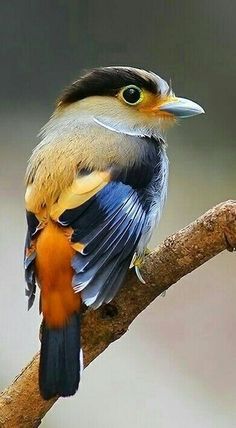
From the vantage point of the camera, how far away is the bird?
104cm

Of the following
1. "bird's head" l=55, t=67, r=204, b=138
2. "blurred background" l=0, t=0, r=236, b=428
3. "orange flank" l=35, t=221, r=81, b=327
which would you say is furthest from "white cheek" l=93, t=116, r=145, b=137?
"blurred background" l=0, t=0, r=236, b=428

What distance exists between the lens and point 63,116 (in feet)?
4.25

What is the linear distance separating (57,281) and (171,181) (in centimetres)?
170

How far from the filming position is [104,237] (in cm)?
108

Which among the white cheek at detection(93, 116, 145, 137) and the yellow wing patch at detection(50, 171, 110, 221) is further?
the white cheek at detection(93, 116, 145, 137)

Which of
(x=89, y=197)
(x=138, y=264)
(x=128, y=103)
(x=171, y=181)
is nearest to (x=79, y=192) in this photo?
(x=89, y=197)

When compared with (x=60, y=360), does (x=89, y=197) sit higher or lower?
higher

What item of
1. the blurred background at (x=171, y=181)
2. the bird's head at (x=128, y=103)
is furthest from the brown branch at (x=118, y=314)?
the blurred background at (x=171, y=181)

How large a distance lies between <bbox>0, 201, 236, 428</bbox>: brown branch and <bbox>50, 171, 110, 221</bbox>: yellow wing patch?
0.11 m

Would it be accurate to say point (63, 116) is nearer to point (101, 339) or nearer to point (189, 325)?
point (101, 339)

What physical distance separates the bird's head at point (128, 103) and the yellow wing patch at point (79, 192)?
15cm

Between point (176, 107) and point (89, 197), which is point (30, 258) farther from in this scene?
point (176, 107)

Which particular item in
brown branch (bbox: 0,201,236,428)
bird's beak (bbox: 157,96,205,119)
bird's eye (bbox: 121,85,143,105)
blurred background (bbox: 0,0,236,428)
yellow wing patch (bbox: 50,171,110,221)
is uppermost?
bird's eye (bbox: 121,85,143,105)

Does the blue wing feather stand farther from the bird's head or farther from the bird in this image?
the bird's head
